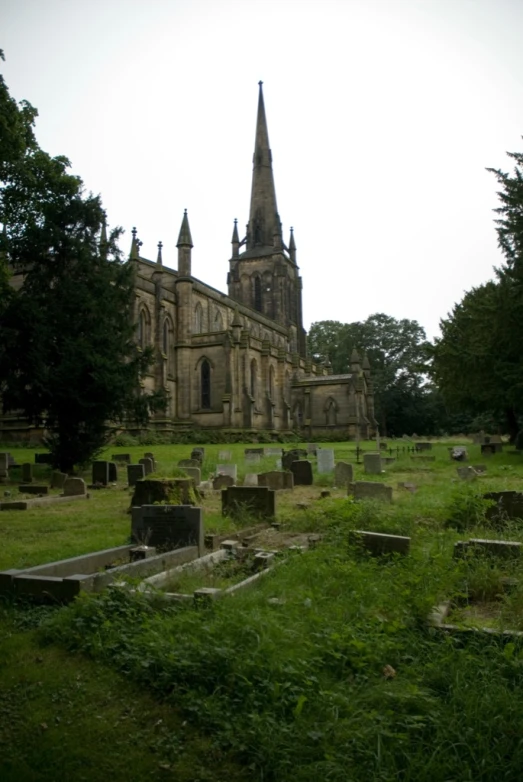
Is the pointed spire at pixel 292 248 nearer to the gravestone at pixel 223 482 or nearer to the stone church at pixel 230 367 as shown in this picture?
the stone church at pixel 230 367

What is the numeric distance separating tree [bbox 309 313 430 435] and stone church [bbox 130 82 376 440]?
21.1 feet

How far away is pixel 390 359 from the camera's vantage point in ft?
211

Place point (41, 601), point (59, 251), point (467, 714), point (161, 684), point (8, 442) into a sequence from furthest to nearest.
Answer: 1. point (8, 442)
2. point (59, 251)
3. point (41, 601)
4. point (161, 684)
5. point (467, 714)

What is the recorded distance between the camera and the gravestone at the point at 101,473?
602 inches

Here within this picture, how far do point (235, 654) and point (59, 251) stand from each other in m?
17.8

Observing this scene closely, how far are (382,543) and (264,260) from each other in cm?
5767

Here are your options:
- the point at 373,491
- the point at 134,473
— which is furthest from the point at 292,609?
the point at 134,473

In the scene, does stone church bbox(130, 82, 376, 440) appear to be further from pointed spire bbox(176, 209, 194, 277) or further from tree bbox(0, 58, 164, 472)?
tree bbox(0, 58, 164, 472)

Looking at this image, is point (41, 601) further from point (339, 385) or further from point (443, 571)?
point (339, 385)

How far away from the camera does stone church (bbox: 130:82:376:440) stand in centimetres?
3931

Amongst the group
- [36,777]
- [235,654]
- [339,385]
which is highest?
[339,385]

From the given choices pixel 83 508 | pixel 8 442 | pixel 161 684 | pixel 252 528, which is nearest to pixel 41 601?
pixel 161 684

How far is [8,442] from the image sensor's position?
1144 inches

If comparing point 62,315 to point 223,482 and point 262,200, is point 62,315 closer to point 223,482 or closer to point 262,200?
point 223,482
